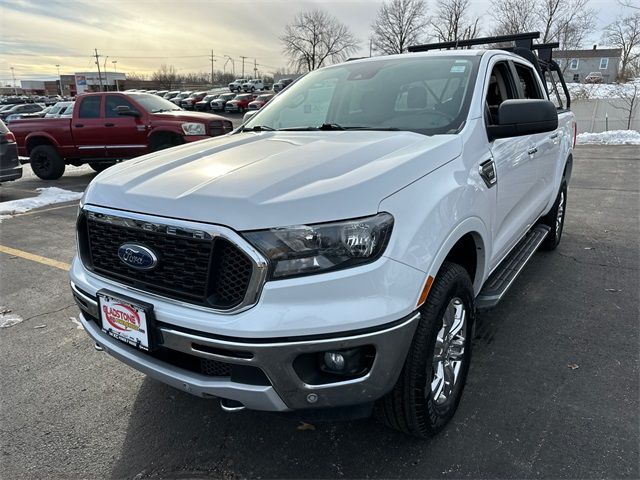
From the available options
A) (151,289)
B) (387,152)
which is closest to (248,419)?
(151,289)

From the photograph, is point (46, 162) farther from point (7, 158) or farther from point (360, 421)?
point (360, 421)

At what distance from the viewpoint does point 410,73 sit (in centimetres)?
320

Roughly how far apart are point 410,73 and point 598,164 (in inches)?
435

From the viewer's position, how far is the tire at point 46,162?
10.8 m

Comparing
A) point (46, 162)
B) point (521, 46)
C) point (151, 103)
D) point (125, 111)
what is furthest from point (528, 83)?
point (46, 162)

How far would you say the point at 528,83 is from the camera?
418 centimetres

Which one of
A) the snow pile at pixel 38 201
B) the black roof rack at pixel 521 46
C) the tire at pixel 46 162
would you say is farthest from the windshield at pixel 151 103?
the black roof rack at pixel 521 46

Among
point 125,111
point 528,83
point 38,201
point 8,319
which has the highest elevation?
point 528,83

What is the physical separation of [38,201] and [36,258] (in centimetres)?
347

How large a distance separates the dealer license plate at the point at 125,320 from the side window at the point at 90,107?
32.0ft

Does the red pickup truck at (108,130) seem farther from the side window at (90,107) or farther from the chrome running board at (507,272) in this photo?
the chrome running board at (507,272)

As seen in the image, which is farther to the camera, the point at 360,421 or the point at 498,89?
the point at 498,89

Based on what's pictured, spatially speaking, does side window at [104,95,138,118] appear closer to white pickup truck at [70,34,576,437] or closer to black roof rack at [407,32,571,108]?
black roof rack at [407,32,571,108]

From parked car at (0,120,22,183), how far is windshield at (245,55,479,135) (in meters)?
6.86
